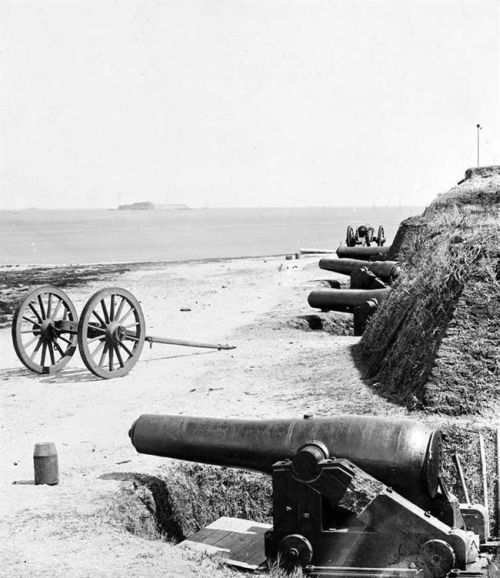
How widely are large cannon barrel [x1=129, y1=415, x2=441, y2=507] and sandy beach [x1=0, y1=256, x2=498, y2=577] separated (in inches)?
30.9

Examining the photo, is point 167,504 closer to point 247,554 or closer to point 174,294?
point 247,554

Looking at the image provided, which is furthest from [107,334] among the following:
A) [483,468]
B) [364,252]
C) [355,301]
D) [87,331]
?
[364,252]

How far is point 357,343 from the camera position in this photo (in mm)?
14570

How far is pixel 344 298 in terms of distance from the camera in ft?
55.2

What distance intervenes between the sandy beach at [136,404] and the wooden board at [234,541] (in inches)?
25.0

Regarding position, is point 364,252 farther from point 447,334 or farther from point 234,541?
point 234,541

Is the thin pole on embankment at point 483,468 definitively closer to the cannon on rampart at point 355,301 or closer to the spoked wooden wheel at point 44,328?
the spoked wooden wheel at point 44,328

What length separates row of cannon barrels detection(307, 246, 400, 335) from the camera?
1619cm

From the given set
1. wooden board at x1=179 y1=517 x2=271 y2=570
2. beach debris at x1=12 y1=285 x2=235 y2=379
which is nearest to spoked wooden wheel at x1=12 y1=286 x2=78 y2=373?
beach debris at x1=12 y1=285 x2=235 y2=379

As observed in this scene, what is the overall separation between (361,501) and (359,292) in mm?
10969

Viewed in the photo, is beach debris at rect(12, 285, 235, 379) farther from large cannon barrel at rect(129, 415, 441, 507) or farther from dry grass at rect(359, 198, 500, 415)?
large cannon barrel at rect(129, 415, 441, 507)

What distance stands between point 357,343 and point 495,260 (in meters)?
4.20

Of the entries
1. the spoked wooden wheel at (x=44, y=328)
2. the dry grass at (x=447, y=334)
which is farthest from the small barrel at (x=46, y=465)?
the spoked wooden wheel at (x=44, y=328)

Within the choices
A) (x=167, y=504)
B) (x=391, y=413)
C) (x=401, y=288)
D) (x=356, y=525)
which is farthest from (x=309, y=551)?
(x=401, y=288)
